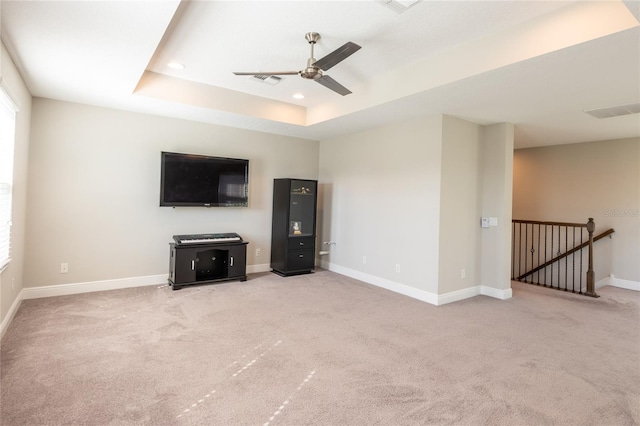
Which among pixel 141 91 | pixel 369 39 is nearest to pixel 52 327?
pixel 141 91

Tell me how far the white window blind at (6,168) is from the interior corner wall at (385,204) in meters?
4.19

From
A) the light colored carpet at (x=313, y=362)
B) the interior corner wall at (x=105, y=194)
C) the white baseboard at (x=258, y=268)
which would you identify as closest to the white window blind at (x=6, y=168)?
the light colored carpet at (x=313, y=362)

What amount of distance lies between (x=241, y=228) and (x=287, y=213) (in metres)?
0.81

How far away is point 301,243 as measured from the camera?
5508 mm

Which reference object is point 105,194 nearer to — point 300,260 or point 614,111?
point 300,260

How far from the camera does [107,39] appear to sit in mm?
2533

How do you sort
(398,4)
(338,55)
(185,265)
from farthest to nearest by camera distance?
(185,265) → (338,55) → (398,4)

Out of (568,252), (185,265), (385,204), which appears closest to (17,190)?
(185,265)

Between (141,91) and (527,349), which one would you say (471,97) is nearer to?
(527,349)

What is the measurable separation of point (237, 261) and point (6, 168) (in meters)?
2.76

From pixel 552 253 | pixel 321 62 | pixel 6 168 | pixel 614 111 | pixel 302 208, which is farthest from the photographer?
pixel 552 253

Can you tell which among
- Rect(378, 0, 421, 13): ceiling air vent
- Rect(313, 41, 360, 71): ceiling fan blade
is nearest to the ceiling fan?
Rect(313, 41, 360, 71): ceiling fan blade

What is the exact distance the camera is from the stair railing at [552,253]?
19.1 feet

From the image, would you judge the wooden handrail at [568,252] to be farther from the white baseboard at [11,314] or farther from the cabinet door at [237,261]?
the white baseboard at [11,314]
